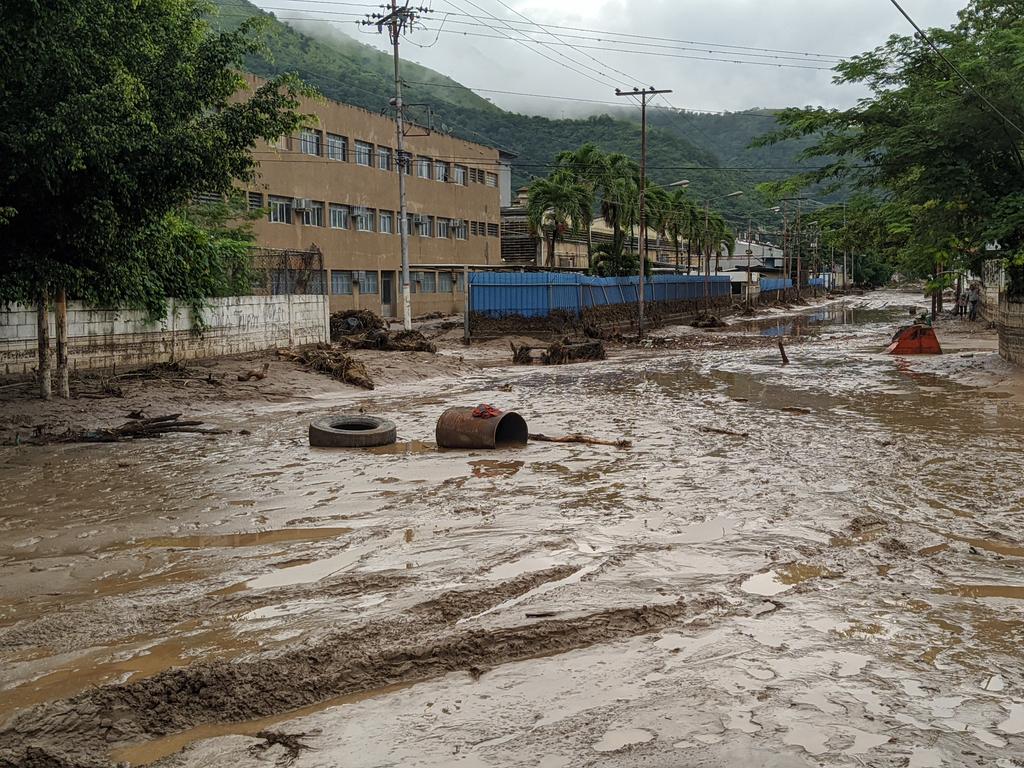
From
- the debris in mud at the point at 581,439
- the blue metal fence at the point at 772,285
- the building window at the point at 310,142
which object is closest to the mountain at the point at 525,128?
the blue metal fence at the point at 772,285

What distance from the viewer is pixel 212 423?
14773 mm

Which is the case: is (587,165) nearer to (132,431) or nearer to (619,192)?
(619,192)

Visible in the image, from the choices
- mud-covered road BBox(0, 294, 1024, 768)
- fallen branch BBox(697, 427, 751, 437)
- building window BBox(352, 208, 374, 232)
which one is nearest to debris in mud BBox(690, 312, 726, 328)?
building window BBox(352, 208, 374, 232)

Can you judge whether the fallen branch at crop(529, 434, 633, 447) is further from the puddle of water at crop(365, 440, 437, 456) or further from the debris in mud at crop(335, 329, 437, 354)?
the debris in mud at crop(335, 329, 437, 354)

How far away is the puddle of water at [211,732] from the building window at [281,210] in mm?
37958

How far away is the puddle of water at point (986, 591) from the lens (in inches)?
244

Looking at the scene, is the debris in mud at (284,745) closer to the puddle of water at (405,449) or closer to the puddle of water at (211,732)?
the puddle of water at (211,732)

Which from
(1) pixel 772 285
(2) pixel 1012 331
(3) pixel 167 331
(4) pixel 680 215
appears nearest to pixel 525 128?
(4) pixel 680 215

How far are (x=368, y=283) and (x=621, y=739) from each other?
44843mm

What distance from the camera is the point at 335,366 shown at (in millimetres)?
20719

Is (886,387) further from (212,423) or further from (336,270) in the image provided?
(336,270)

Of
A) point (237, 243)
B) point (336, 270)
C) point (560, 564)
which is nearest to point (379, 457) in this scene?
point (560, 564)

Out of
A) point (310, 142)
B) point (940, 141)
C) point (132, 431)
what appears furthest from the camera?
point (310, 142)

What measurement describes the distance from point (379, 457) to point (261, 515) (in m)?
3.36
